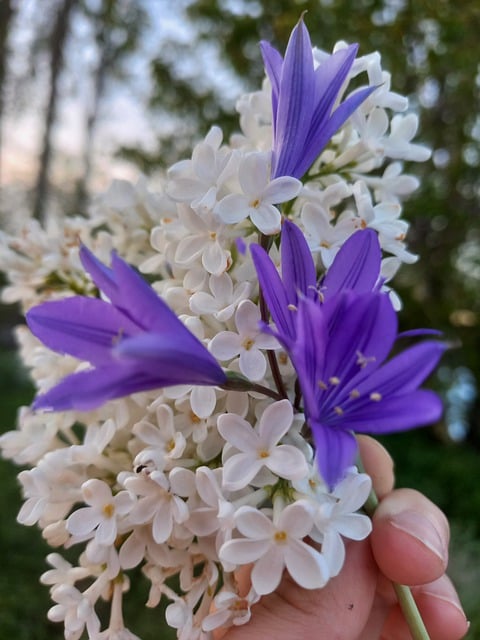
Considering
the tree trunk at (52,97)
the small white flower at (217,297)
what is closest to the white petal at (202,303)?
the small white flower at (217,297)

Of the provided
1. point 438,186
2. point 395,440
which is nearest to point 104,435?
point 438,186

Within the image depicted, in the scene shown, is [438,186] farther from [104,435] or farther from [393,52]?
[104,435]

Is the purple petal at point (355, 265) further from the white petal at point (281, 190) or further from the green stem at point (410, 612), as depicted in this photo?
the green stem at point (410, 612)

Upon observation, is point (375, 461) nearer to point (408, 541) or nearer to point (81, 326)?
point (408, 541)

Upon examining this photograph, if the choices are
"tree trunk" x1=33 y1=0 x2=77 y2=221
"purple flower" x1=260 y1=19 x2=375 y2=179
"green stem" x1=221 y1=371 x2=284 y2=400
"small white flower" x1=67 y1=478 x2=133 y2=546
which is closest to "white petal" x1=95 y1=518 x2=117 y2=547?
"small white flower" x1=67 y1=478 x2=133 y2=546

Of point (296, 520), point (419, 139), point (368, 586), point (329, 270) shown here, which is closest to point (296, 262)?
point (329, 270)
